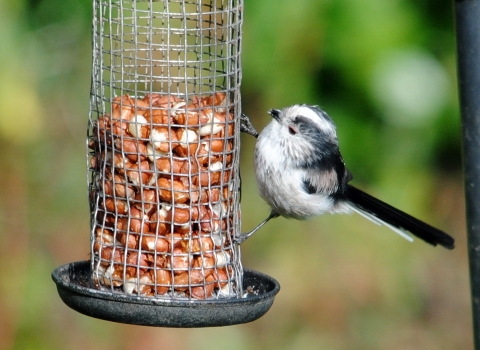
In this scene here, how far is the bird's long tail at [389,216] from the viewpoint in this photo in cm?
399

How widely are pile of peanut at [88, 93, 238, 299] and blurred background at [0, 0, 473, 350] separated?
193 cm

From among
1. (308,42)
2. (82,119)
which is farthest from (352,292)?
(82,119)

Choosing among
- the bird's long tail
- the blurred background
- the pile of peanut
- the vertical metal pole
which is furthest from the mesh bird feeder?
the blurred background

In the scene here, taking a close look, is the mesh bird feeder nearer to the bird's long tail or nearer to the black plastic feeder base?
the black plastic feeder base

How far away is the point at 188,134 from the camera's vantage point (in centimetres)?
300

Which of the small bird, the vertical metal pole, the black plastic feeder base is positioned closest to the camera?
the vertical metal pole

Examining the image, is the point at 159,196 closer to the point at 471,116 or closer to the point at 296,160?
the point at 296,160

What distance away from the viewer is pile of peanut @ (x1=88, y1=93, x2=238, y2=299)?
298 centimetres

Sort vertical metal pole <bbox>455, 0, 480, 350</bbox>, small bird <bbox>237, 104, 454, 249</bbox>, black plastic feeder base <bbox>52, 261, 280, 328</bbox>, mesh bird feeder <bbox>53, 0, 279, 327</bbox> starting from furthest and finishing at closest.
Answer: small bird <bbox>237, 104, 454, 249</bbox> < mesh bird feeder <bbox>53, 0, 279, 327</bbox> < black plastic feeder base <bbox>52, 261, 280, 328</bbox> < vertical metal pole <bbox>455, 0, 480, 350</bbox>

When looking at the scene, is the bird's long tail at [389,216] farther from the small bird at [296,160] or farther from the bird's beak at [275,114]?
the bird's beak at [275,114]

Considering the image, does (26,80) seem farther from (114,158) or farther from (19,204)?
(114,158)

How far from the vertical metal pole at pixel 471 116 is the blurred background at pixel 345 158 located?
8.67 feet

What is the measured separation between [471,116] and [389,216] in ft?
7.01

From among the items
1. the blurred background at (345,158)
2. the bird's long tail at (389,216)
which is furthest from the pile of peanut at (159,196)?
the blurred background at (345,158)
